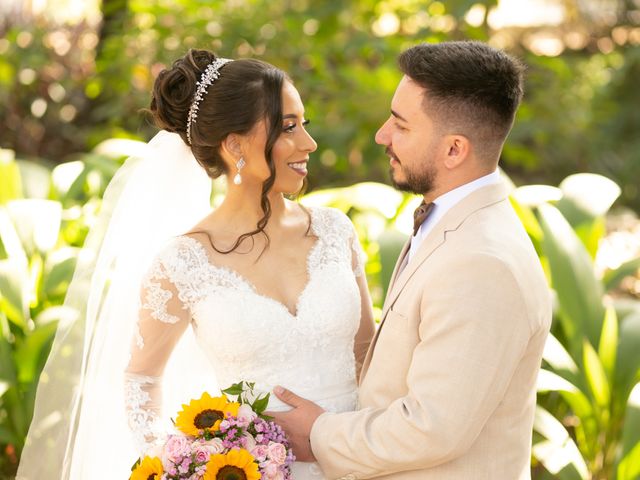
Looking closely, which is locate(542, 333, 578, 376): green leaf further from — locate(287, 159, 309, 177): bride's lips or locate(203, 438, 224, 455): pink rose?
locate(203, 438, 224, 455): pink rose

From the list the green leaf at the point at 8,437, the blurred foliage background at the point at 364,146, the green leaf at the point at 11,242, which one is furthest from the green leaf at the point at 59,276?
the green leaf at the point at 8,437

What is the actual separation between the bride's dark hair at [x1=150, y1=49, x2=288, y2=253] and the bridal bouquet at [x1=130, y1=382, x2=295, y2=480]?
622 millimetres

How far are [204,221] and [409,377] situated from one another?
1.03m

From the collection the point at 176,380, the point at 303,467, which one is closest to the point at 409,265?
the point at 303,467

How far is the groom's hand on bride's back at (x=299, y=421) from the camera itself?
2.39 metres

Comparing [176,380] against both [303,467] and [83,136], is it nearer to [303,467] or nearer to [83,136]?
[303,467]

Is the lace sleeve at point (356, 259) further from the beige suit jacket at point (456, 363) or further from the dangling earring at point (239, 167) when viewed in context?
the beige suit jacket at point (456, 363)

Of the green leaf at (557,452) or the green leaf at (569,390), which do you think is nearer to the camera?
the green leaf at (557,452)

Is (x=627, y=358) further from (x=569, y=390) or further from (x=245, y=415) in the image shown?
(x=245, y=415)

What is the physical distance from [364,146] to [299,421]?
3.87 meters

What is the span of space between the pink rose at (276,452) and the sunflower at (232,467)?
0.18 ft

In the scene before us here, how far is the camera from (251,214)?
111 inches

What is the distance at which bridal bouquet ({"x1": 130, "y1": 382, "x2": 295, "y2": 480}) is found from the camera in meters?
2.18


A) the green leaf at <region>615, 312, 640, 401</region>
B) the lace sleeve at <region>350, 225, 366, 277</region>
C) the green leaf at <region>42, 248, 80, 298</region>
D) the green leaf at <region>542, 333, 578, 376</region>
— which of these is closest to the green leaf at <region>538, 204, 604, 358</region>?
the green leaf at <region>615, 312, 640, 401</region>
